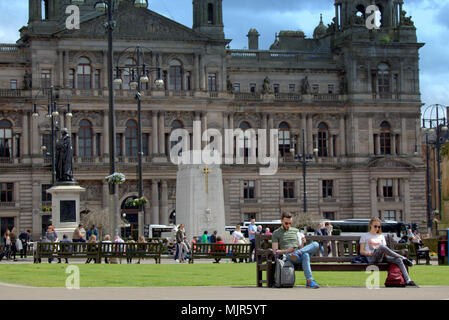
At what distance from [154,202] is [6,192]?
41.5 ft

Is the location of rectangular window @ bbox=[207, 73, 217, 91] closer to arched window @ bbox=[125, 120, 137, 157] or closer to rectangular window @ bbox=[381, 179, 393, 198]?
arched window @ bbox=[125, 120, 137, 157]

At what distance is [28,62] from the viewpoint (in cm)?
8288

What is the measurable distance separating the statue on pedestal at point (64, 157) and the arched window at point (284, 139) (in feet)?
149

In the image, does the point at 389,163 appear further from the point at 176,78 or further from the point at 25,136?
the point at 25,136

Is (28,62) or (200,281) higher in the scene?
(28,62)

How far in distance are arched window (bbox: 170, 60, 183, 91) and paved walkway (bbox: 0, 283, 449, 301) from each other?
217 feet

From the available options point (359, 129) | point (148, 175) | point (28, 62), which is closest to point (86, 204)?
point (148, 175)

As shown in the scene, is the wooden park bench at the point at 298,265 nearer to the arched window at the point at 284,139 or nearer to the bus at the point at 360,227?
the bus at the point at 360,227

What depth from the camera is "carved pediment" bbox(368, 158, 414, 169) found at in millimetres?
89438

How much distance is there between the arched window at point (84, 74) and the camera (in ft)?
273

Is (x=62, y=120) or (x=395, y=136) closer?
(x=62, y=120)

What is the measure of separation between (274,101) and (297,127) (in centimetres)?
330
